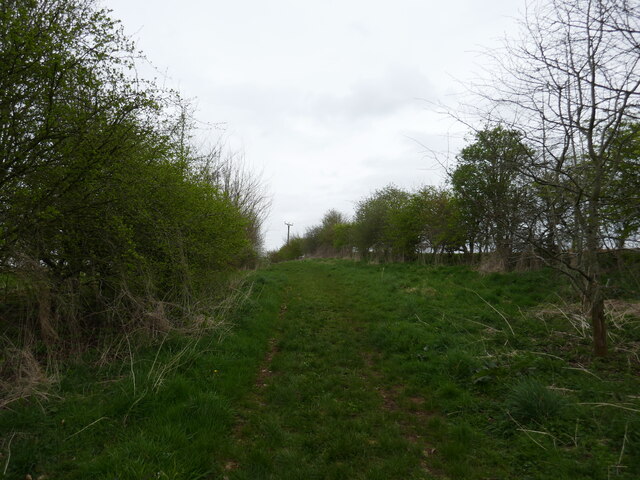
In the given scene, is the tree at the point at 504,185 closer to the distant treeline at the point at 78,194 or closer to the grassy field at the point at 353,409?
the grassy field at the point at 353,409

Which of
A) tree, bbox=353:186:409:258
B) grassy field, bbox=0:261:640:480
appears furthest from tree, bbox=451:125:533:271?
tree, bbox=353:186:409:258

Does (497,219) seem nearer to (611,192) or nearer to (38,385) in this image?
(611,192)

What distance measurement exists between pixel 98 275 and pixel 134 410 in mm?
3266

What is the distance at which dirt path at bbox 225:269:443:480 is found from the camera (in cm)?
292

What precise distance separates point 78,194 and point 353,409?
206 inches

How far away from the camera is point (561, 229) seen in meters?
4.73

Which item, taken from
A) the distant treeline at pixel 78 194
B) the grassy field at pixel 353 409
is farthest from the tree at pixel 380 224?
the distant treeline at pixel 78 194

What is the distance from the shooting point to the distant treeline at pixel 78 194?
4.34m

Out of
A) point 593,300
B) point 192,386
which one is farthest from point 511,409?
point 192,386

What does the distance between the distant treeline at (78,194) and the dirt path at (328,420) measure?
2654 mm

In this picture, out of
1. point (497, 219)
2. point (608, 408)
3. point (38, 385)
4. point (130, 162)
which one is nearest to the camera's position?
point (608, 408)

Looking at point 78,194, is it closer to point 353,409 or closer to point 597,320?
point 353,409

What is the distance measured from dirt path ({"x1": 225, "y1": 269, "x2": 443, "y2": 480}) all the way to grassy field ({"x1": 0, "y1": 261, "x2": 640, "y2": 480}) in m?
0.02

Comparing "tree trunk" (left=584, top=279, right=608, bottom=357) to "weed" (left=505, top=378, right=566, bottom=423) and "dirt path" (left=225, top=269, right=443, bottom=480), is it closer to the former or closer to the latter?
"weed" (left=505, top=378, right=566, bottom=423)
